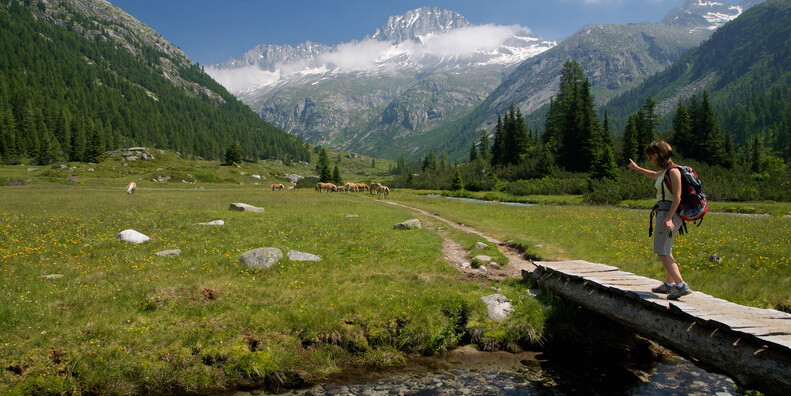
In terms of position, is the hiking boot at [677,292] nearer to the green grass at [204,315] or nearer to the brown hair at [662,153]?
the brown hair at [662,153]

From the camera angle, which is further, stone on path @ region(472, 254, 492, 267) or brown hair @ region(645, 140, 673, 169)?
stone on path @ region(472, 254, 492, 267)

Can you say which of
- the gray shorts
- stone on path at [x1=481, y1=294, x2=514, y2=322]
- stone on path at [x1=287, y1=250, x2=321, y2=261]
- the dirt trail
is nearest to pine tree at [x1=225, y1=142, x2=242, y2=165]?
the dirt trail

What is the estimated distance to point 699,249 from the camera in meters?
16.6

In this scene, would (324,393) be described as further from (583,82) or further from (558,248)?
(583,82)

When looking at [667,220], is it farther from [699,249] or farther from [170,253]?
[170,253]

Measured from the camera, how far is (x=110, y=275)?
12070 millimetres

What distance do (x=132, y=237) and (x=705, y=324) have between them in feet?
68.3

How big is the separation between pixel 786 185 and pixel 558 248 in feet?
179

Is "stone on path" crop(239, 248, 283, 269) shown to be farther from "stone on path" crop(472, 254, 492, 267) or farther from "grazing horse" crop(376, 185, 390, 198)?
"grazing horse" crop(376, 185, 390, 198)

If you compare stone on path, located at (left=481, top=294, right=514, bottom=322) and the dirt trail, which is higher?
the dirt trail

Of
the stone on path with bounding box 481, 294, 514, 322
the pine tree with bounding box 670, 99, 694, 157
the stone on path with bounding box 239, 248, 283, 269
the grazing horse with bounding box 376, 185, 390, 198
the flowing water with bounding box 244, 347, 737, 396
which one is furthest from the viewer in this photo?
the pine tree with bounding box 670, 99, 694, 157

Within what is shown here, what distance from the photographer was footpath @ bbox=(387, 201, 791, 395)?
5.63 m

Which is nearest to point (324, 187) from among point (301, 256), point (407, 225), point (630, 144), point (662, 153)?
point (407, 225)

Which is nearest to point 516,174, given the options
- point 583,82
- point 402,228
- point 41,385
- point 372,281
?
point 583,82
